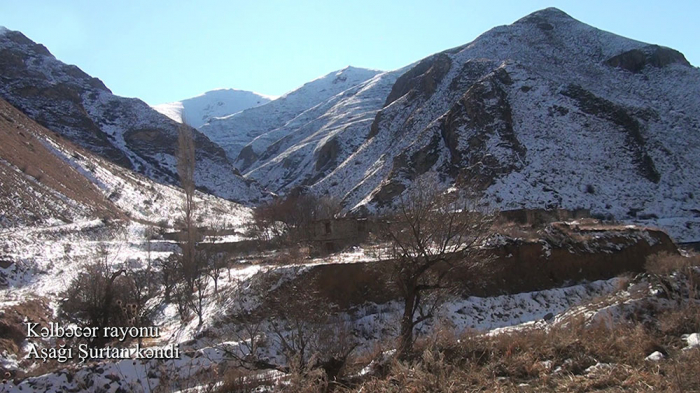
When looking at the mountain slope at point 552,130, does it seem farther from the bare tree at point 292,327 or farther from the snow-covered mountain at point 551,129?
the bare tree at point 292,327

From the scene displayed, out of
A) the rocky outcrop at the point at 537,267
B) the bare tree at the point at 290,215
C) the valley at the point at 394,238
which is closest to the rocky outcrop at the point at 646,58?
the valley at the point at 394,238

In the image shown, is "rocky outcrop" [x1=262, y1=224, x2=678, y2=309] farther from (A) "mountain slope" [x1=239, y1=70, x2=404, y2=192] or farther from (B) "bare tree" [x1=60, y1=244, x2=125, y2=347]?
(A) "mountain slope" [x1=239, y1=70, x2=404, y2=192]

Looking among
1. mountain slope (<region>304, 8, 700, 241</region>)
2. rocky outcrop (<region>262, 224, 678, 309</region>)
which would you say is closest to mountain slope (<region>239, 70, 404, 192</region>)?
mountain slope (<region>304, 8, 700, 241</region>)

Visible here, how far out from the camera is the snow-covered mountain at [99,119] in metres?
74.4

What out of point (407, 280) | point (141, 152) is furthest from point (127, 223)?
point (141, 152)

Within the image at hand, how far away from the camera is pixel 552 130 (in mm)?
54938

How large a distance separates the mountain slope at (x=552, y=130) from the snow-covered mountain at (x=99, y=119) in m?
24.6

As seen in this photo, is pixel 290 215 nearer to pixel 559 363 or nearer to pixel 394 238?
pixel 394 238

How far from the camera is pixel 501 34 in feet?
285

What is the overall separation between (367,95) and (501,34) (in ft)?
238

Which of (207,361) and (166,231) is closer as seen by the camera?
(207,361)

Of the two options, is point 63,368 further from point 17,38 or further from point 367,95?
point 367,95

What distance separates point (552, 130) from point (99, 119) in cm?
7993

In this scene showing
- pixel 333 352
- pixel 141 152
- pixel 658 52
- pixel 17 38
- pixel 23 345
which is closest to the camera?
pixel 333 352
